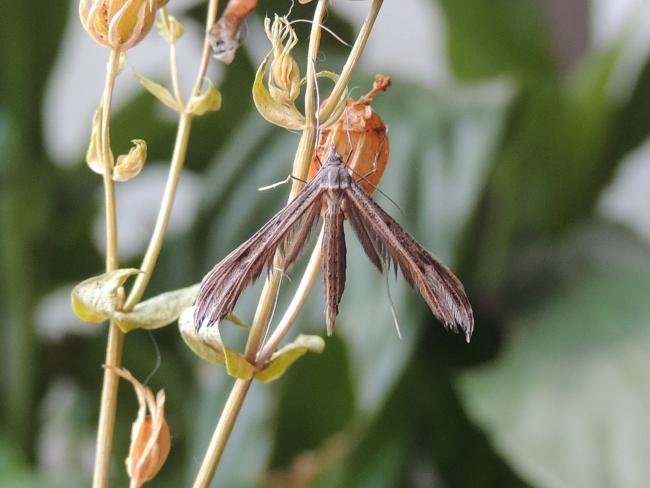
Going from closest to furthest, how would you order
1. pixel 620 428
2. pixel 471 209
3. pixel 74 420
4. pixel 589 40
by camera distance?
pixel 620 428 → pixel 471 209 → pixel 74 420 → pixel 589 40

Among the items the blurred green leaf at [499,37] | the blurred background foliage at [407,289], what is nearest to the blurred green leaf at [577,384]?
the blurred background foliage at [407,289]

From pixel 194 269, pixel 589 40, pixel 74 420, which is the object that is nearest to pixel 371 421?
pixel 194 269

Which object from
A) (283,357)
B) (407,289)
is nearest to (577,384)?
(407,289)

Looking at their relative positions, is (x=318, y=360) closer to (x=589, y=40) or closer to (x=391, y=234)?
(x=391, y=234)

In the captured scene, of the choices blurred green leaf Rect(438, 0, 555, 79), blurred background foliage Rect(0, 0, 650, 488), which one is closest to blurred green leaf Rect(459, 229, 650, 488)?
blurred background foliage Rect(0, 0, 650, 488)

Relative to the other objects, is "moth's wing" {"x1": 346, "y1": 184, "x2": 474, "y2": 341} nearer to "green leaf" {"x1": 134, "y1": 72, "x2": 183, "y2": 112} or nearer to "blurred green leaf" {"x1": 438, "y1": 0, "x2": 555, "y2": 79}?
"green leaf" {"x1": 134, "y1": 72, "x2": 183, "y2": 112}
